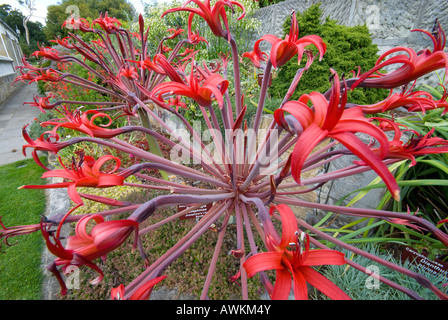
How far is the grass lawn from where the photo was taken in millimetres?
2002

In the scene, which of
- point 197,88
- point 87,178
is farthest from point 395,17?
point 87,178

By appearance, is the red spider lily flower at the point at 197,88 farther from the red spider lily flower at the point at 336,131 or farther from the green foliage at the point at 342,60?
the green foliage at the point at 342,60

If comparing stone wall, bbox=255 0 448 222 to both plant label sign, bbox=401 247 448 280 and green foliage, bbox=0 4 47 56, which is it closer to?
plant label sign, bbox=401 247 448 280

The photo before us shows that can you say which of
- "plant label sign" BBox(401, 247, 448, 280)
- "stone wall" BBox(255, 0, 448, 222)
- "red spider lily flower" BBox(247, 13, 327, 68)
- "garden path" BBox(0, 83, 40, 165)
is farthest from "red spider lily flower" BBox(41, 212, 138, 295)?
"garden path" BBox(0, 83, 40, 165)

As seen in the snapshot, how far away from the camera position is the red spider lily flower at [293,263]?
0.52m

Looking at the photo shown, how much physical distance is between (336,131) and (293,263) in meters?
0.36

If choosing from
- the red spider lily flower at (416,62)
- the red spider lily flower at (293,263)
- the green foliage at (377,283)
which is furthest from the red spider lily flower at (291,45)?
the green foliage at (377,283)

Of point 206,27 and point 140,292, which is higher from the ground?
point 206,27

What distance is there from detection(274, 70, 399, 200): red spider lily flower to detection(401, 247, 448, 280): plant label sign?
1.30 metres

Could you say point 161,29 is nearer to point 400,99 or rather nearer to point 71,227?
point 71,227

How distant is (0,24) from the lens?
57.7 feet

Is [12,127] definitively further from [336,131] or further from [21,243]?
[336,131]

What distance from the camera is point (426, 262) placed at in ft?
4.25

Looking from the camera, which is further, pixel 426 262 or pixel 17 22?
pixel 17 22
